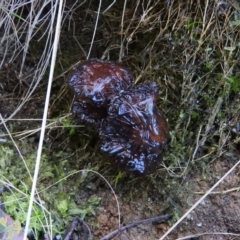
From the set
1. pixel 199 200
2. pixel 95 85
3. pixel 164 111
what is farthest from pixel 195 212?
pixel 95 85

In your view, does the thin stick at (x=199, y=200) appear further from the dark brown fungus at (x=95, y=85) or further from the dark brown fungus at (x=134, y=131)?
the dark brown fungus at (x=95, y=85)

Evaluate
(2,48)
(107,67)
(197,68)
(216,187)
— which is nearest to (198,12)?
(197,68)

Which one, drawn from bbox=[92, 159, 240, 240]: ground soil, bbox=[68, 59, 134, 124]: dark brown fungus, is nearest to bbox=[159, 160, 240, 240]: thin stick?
bbox=[92, 159, 240, 240]: ground soil

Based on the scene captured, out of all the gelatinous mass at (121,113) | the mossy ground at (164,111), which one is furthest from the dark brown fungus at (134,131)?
the mossy ground at (164,111)

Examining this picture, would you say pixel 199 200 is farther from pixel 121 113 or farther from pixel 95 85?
pixel 95 85

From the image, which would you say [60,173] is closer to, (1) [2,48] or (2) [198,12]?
(1) [2,48]

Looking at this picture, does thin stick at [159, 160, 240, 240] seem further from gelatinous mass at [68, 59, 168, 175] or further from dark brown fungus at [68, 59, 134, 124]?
dark brown fungus at [68, 59, 134, 124]
